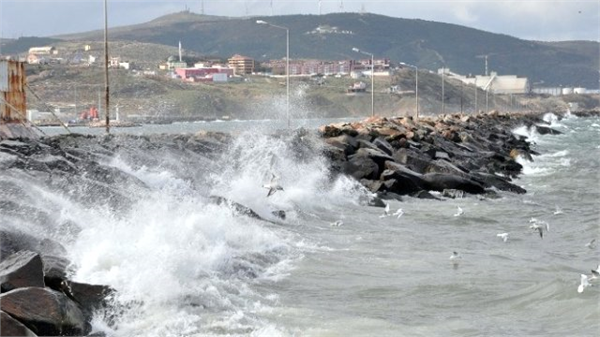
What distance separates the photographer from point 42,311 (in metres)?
7.61

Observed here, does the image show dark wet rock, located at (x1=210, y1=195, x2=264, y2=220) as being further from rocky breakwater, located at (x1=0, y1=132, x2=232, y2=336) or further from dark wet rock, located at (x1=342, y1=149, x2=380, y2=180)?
dark wet rock, located at (x1=342, y1=149, x2=380, y2=180)

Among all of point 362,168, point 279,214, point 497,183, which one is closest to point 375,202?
point 362,168

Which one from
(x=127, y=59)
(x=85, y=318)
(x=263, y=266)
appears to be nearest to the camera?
(x=85, y=318)

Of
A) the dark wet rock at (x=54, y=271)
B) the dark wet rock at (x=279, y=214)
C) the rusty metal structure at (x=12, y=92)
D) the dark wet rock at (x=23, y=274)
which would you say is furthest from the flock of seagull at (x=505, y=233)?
the rusty metal structure at (x=12, y=92)

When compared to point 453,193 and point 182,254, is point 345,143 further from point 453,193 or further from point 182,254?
point 182,254

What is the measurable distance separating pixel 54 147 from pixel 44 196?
4163mm

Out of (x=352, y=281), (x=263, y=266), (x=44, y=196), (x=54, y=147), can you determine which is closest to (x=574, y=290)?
(x=352, y=281)

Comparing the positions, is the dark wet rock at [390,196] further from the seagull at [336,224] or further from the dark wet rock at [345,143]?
the seagull at [336,224]

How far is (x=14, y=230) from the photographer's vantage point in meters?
10.1

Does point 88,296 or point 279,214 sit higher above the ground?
point 88,296

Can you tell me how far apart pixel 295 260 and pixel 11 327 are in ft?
20.2

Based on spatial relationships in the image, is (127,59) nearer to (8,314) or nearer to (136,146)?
(136,146)

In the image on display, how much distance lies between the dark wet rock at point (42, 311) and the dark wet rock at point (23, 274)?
233 mm

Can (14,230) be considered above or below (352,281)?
above
